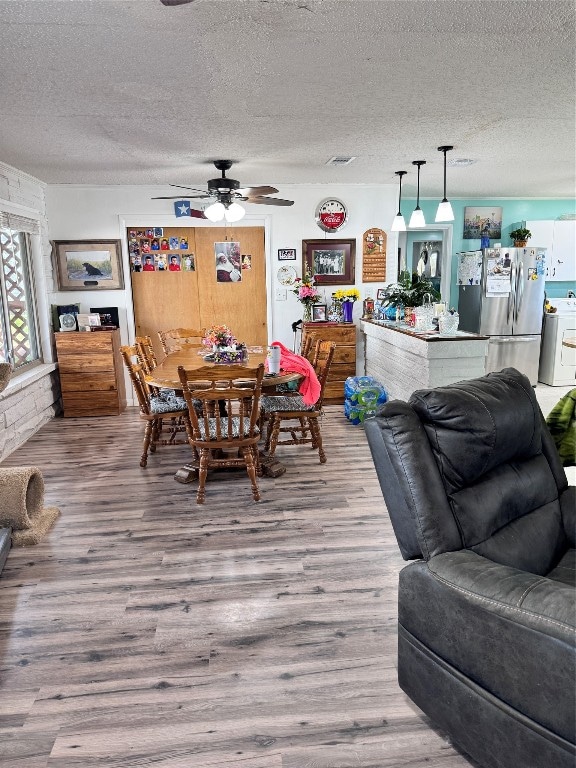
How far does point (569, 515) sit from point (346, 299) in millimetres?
4259

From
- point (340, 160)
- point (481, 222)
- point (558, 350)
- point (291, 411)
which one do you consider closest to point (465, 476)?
point (291, 411)

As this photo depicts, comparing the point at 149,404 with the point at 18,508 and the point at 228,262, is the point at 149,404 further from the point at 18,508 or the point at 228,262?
the point at 228,262

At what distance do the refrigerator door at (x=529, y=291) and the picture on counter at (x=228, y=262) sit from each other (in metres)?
3.41

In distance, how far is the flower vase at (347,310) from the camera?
5.89 meters

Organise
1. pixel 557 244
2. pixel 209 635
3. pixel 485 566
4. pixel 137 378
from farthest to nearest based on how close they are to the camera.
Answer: pixel 557 244
pixel 137 378
pixel 209 635
pixel 485 566

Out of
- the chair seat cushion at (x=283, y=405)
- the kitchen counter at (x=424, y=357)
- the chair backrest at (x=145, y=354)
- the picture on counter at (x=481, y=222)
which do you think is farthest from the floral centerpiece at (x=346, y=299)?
the chair backrest at (x=145, y=354)

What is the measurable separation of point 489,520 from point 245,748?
41.6 inches

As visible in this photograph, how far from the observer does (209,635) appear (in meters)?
2.07

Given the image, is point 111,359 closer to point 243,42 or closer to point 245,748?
point 243,42

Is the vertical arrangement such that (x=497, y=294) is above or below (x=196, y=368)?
above

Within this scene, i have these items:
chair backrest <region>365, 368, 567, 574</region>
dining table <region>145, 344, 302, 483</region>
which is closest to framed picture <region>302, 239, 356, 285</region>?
dining table <region>145, 344, 302, 483</region>

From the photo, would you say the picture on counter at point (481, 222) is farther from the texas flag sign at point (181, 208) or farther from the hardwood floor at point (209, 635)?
the hardwood floor at point (209, 635)

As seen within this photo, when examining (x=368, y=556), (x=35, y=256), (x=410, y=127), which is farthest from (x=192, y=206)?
(x=368, y=556)

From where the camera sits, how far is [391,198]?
233 inches
